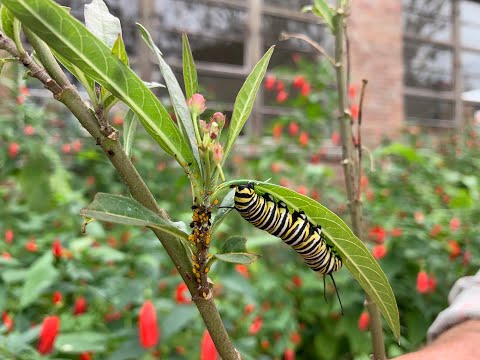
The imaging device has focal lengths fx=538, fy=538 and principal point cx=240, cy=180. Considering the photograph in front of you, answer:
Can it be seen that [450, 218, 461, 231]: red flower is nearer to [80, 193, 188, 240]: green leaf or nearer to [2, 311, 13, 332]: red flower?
[2, 311, 13, 332]: red flower

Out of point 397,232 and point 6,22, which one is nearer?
point 6,22

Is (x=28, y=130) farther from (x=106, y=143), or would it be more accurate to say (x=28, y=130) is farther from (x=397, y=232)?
(x=106, y=143)

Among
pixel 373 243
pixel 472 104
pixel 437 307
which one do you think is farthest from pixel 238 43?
pixel 437 307

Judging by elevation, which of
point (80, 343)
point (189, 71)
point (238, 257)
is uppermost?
point (189, 71)

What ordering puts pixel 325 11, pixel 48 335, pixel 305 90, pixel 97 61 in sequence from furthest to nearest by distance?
pixel 305 90 < pixel 48 335 < pixel 325 11 < pixel 97 61

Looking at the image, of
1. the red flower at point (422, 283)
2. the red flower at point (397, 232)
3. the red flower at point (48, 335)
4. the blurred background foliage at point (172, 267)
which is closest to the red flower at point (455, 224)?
the blurred background foliage at point (172, 267)

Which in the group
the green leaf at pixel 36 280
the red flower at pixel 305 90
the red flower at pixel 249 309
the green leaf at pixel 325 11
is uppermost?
the red flower at pixel 305 90

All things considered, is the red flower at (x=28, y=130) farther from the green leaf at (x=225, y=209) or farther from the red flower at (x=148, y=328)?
the green leaf at (x=225, y=209)

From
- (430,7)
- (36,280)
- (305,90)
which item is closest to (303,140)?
(305,90)
